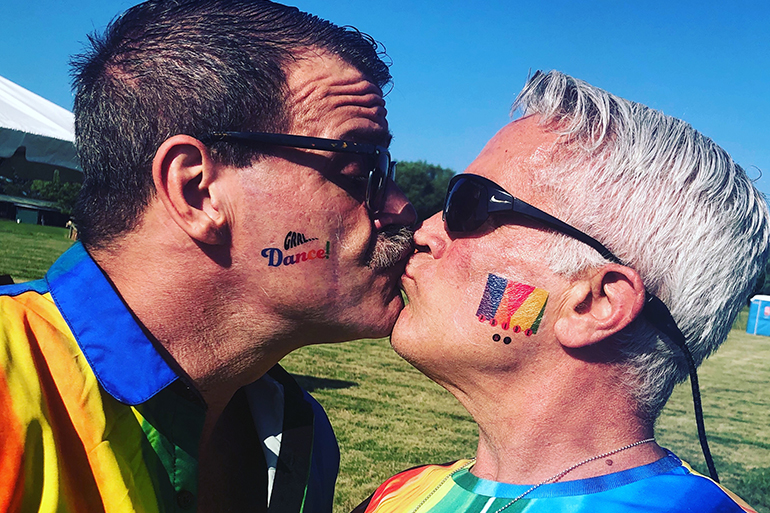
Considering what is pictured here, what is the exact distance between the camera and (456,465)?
8.30 feet

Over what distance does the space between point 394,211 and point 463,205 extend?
1.34 feet

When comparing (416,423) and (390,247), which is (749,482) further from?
(390,247)

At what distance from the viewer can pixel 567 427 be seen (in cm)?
208

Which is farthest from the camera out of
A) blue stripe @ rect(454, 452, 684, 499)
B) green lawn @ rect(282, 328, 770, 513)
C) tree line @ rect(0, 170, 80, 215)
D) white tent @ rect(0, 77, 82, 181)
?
tree line @ rect(0, 170, 80, 215)

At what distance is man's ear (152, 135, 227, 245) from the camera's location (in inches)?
89.3

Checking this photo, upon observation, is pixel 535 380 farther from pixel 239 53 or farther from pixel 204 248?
pixel 239 53

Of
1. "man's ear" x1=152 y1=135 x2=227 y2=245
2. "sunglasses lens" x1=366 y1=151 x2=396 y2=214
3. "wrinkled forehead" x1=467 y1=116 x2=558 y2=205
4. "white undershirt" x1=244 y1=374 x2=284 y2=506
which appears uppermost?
"wrinkled forehead" x1=467 y1=116 x2=558 y2=205

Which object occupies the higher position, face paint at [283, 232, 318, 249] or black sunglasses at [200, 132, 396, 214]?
black sunglasses at [200, 132, 396, 214]

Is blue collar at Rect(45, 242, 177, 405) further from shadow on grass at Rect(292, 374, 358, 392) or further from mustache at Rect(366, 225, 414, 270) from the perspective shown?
shadow on grass at Rect(292, 374, 358, 392)

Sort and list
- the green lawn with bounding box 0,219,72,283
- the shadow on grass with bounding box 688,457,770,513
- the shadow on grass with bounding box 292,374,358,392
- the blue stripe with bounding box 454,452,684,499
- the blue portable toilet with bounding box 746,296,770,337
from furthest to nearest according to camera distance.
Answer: the blue portable toilet with bounding box 746,296,770,337 < the green lawn with bounding box 0,219,72,283 < the shadow on grass with bounding box 292,374,358,392 < the shadow on grass with bounding box 688,457,770,513 < the blue stripe with bounding box 454,452,684,499

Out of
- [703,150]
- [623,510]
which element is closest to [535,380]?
Result: [623,510]

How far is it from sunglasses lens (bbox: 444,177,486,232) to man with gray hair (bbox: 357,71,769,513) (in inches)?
0.4

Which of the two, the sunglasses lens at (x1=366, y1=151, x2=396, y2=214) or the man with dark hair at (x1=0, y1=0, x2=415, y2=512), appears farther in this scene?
the sunglasses lens at (x1=366, y1=151, x2=396, y2=214)

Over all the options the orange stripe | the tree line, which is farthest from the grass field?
the tree line
